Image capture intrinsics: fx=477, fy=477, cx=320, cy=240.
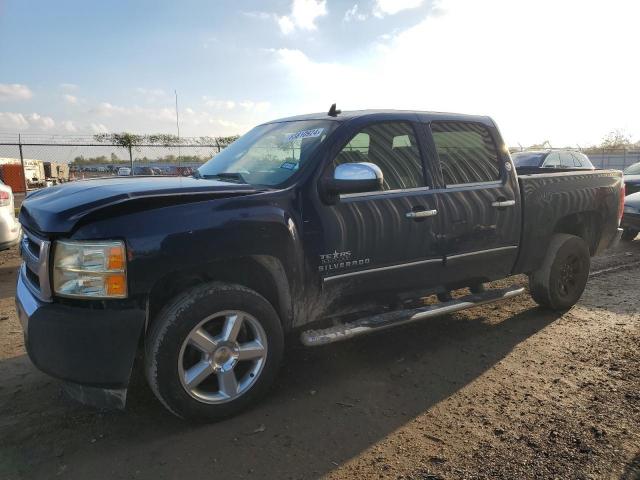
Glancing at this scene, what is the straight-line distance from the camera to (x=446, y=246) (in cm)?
381

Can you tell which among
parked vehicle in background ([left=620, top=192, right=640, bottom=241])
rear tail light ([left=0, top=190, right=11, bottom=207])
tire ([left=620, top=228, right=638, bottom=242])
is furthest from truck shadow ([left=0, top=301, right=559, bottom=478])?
tire ([left=620, top=228, right=638, bottom=242])

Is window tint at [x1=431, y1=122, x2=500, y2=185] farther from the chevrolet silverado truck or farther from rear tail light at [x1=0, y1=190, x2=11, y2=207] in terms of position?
rear tail light at [x1=0, y1=190, x2=11, y2=207]

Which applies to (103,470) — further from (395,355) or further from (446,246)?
(446,246)

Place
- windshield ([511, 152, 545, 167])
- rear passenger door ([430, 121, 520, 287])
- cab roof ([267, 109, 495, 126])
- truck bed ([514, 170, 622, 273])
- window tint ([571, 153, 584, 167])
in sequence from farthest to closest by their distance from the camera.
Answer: window tint ([571, 153, 584, 167]) → windshield ([511, 152, 545, 167]) → truck bed ([514, 170, 622, 273]) → rear passenger door ([430, 121, 520, 287]) → cab roof ([267, 109, 495, 126])

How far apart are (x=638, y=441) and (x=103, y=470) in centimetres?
292

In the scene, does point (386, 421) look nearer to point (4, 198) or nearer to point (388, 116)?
point (388, 116)

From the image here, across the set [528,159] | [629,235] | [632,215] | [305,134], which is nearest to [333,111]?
[305,134]

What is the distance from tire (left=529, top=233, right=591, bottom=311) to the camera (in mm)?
4711

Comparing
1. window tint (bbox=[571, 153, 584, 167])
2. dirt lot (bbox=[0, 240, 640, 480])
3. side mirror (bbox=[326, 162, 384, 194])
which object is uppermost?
window tint (bbox=[571, 153, 584, 167])

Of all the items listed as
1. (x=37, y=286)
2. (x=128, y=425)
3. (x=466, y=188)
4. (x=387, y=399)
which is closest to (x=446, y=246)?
(x=466, y=188)

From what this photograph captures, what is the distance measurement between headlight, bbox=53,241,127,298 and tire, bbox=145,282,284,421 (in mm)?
345

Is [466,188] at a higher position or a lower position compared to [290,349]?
higher

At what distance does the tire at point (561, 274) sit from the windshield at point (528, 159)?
768 centimetres

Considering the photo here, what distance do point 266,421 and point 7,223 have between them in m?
5.28
